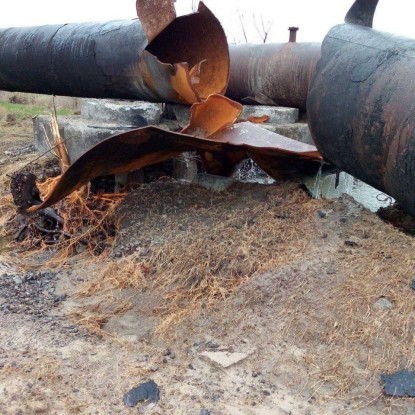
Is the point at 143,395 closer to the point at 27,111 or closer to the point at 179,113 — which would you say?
the point at 179,113

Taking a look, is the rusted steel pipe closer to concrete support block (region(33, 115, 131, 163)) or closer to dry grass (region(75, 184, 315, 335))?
concrete support block (region(33, 115, 131, 163))

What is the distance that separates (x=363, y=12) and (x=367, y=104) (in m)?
0.89

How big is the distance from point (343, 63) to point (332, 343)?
182 cm

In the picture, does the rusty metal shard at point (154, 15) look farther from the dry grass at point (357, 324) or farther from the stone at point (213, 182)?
the dry grass at point (357, 324)

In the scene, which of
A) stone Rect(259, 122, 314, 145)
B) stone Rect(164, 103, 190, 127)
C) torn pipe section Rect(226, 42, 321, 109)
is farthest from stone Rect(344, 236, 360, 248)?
torn pipe section Rect(226, 42, 321, 109)

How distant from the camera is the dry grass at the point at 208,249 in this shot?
3.29 metres

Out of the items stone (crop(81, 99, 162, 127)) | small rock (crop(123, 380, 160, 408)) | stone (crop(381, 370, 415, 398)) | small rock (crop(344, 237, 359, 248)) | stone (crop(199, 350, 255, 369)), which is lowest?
small rock (crop(123, 380, 160, 408))

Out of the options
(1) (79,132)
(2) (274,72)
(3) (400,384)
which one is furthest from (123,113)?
(3) (400,384)

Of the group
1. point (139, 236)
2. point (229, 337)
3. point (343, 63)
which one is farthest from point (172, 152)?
point (229, 337)

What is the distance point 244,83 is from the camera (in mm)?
6832

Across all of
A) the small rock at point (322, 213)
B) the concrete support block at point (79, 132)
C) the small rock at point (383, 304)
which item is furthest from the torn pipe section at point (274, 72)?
the small rock at point (383, 304)

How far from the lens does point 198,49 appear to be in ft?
16.5

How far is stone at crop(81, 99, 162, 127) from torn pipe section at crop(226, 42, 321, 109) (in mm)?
1623

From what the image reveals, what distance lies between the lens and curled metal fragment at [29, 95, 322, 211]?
12.4 ft
